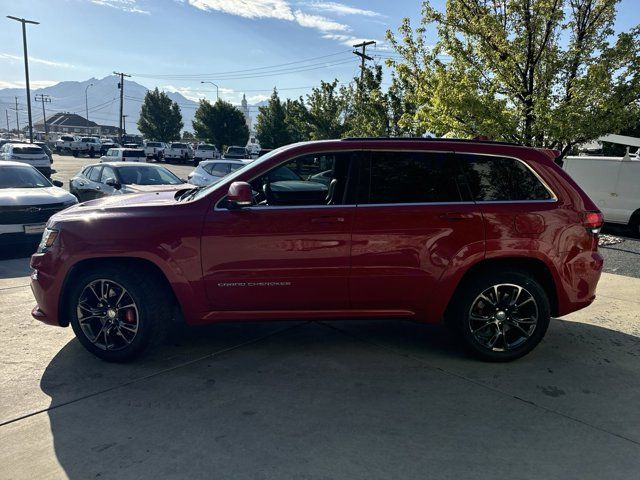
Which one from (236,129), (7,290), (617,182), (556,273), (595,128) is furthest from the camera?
(236,129)

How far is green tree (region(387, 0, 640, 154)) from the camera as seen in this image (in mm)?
8234

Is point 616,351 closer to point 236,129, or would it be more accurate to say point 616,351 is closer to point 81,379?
point 81,379

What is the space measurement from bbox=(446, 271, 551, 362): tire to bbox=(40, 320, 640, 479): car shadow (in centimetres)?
16

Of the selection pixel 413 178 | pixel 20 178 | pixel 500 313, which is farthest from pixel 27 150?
pixel 500 313

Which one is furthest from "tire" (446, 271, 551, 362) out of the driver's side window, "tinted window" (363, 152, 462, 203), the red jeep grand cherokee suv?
the driver's side window

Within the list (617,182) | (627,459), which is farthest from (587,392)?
(617,182)

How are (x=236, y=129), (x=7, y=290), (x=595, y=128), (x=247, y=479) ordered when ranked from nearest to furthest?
(x=247, y=479)
(x=7, y=290)
(x=595, y=128)
(x=236, y=129)

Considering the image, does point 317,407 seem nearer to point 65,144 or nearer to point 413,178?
point 413,178

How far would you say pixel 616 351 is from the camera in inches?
169

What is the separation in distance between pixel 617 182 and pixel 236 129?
133ft

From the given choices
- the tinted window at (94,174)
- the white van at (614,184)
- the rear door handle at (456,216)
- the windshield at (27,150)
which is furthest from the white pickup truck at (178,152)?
the rear door handle at (456,216)

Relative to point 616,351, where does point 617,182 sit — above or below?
above

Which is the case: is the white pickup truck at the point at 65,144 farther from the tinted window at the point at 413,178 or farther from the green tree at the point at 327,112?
the tinted window at the point at 413,178

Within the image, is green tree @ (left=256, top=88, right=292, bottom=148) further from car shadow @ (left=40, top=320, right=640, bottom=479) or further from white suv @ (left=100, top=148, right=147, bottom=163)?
car shadow @ (left=40, top=320, right=640, bottom=479)
